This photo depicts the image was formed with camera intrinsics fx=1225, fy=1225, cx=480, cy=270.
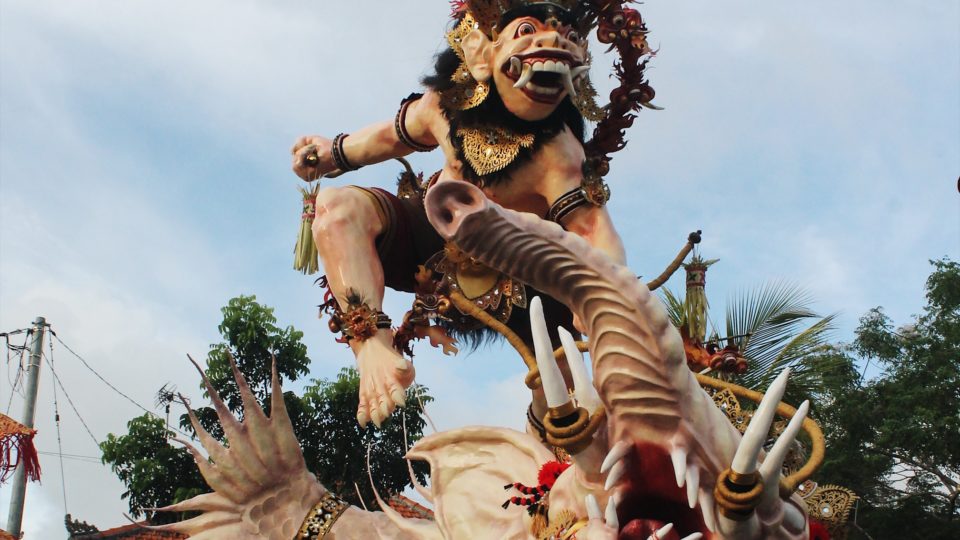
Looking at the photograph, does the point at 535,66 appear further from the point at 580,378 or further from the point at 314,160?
the point at 580,378

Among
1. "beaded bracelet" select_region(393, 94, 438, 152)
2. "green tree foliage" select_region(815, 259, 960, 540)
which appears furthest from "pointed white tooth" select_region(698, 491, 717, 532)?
"green tree foliage" select_region(815, 259, 960, 540)

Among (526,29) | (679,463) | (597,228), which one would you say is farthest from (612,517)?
(526,29)

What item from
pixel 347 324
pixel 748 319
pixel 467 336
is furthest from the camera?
pixel 748 319

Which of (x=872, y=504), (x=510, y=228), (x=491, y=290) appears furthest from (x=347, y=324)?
(x=872, y=504)

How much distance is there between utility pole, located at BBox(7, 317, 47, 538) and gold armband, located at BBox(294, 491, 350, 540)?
6.98 meters

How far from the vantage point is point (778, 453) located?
2486 millimetres

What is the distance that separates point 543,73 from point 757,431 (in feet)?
5.64

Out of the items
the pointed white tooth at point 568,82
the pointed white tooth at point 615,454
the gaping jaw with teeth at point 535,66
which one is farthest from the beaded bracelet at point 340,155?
the pointed white tooth at point 615,454

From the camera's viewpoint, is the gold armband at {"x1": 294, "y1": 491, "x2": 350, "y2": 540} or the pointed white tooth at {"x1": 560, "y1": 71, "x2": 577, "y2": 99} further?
the pointed white tooth at {"x1": 560, "y1": 71, "x2": 577, "y2": 99}

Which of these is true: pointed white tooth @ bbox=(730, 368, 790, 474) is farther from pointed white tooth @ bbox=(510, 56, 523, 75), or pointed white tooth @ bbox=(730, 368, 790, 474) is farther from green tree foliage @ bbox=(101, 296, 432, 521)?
green tree foliage @ bbox=(101, 296, 432, 521)

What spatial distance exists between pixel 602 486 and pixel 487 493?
64cm

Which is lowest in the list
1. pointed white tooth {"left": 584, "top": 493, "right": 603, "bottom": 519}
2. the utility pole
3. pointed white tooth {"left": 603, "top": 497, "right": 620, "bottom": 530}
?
pointed white tooth {"left": 603, "top": 497, "right": 620, "bottom": 530}

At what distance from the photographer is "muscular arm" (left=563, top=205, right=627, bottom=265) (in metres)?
3.78

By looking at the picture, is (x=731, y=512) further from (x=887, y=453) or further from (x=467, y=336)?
(x=887, y=453)
